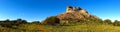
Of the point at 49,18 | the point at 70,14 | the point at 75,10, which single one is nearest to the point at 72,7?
the point at 75,10

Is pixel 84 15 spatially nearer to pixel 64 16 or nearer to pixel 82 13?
pixel 82 13

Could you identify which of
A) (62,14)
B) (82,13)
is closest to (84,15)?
(82,13)

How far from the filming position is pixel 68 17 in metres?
117

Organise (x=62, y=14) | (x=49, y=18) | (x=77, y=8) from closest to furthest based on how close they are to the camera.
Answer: (x=49, y=18)
(x=62, y=14)
(x=77, y=8)

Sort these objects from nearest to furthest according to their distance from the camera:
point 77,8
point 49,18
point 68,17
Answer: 1. point 49,18
2. point 68,17
3. point 77,8

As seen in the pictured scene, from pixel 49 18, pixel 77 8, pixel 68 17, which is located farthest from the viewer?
pixel 77 8

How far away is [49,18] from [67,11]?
41972 millimetres

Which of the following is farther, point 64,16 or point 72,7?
point 72,7

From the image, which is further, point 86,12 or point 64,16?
point 86,12

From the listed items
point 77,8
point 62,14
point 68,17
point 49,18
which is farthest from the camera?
point 77,8

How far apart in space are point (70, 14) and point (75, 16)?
2927mm

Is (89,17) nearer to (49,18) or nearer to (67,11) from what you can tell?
(67,11)

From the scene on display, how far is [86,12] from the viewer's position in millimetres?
130500

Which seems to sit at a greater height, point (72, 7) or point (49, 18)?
point (72, 7)
